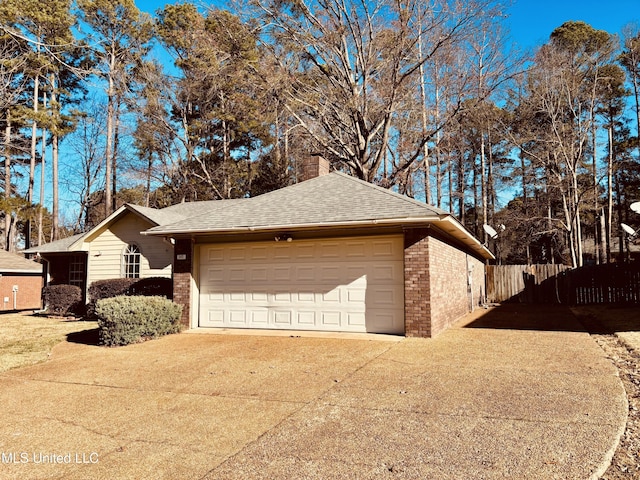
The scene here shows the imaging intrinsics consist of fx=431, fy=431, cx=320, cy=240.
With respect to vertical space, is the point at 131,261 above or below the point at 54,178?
below

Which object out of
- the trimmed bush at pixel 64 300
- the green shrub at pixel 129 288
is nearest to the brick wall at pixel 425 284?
the green shrub at pixel 129 288

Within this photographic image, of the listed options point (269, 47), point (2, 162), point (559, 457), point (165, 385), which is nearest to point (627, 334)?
point (559, 457)

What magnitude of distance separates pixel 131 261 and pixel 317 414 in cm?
1236

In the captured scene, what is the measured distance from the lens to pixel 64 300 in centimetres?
1563

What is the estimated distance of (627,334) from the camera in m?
8.72

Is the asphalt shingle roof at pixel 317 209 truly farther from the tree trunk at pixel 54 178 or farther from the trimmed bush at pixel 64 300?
the tree trunk at pixel 54 178

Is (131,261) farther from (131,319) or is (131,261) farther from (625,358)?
(625,358)

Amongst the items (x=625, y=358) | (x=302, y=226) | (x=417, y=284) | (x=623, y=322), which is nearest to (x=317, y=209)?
(x=302, y=226)

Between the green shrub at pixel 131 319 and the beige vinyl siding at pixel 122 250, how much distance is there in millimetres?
4907

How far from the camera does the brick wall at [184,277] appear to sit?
10.4m

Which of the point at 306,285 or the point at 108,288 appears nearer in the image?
the point at 306,285

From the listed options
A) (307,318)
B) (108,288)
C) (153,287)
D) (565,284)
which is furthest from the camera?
(565,284)

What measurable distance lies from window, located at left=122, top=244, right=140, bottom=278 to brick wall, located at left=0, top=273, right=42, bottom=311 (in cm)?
944

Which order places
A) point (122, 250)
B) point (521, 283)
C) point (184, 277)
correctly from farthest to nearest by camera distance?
point (521, 283)
point (122, 250)
point (184, 277)
